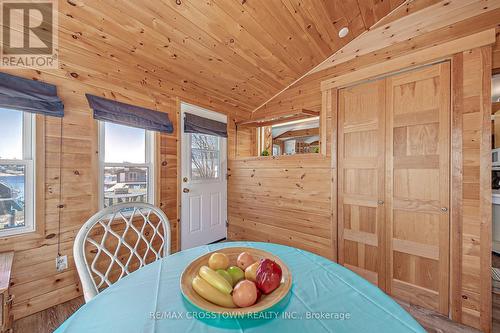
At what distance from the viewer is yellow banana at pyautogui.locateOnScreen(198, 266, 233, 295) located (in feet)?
2.08

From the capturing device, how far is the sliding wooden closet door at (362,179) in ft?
6.37

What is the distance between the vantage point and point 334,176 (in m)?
2.23

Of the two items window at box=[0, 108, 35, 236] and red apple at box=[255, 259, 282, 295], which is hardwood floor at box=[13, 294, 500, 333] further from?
red apple at box=[255, 259, 282, 295]

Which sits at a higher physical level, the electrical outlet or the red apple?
the red apple

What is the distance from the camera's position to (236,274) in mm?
715

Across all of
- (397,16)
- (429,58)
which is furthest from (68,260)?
(397,16)

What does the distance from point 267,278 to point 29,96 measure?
219 cm

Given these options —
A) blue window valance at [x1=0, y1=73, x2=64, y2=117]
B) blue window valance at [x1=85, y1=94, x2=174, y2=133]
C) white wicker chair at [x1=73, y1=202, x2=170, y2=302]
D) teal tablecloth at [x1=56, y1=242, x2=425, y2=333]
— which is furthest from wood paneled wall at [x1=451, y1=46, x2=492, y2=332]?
blue window valance at [x1=0, y1=73, x2=64, y2=117]

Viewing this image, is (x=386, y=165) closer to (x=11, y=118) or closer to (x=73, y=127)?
(x=73, y=127)

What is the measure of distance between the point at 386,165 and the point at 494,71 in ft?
3.32

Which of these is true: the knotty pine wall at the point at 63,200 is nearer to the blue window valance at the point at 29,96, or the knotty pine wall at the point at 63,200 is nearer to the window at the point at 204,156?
the blue window valance at the point at 29,96

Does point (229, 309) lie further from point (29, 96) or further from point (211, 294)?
point (29, 96)

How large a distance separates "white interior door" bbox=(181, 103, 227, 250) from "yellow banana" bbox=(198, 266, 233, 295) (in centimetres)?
213

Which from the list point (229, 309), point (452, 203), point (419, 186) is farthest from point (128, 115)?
point (452, 203)
